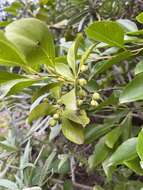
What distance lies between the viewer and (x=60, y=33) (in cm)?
149

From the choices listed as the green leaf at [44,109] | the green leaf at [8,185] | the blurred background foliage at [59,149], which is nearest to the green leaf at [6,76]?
the green leaf at [44,109]

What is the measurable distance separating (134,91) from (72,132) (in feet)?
0.54

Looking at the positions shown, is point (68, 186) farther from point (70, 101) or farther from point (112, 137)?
point (70, 101)

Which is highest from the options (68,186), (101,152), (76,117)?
(76,117)

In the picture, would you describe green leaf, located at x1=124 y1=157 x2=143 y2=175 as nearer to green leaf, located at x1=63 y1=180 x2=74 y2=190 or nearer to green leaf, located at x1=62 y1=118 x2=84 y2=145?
green leaf, located at x1=62 y1=118 x2=84 y2=145

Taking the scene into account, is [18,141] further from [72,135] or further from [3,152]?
[72,135]

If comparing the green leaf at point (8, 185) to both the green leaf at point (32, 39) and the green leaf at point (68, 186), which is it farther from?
the green leaf at point (32, 39)

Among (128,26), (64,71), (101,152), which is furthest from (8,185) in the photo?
(128,26)

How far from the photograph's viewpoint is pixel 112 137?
0.85 metres

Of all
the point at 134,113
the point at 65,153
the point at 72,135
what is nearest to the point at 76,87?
the point at 72,135

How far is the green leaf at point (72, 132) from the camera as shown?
803 millimetres

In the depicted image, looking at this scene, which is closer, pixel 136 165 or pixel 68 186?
pixel 136 165

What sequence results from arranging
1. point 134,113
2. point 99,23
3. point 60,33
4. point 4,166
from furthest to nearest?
point 60,33 → point 4,166 → point 134,113 → point 99,23

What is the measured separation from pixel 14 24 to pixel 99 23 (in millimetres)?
141
